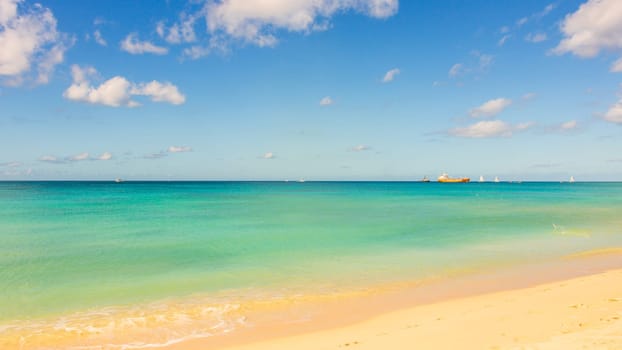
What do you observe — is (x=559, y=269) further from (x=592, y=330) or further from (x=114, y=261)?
(x=114, y=261)

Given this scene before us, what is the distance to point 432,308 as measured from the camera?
9.16 meters

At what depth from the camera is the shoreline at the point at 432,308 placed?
23.4 feet

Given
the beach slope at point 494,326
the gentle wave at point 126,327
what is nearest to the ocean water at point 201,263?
the gentle wave at point 126,327

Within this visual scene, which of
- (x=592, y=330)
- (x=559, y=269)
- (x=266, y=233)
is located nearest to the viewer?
(x=592, y=330)

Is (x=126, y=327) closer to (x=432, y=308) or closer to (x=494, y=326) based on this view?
(x=432, y=308)

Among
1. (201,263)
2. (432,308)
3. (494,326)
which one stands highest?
(494,326)

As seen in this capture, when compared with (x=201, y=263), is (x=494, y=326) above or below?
above

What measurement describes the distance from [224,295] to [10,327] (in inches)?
181

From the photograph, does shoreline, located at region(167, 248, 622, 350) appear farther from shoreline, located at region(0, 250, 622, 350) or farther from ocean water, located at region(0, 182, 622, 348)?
ocean water, located at region(0, 182, 622, 348)

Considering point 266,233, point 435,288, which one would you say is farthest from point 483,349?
point 266,233

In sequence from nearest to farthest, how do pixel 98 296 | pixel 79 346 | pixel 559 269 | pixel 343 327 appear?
pixel 79 346 < pixel 343 327 < pixel 98 296 < pixel 559 269

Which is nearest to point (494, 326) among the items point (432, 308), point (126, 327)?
point (432, 308)

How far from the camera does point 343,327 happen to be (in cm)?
809

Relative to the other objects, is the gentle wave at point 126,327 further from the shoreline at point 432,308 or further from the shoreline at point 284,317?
the shoreline at point 432,308
